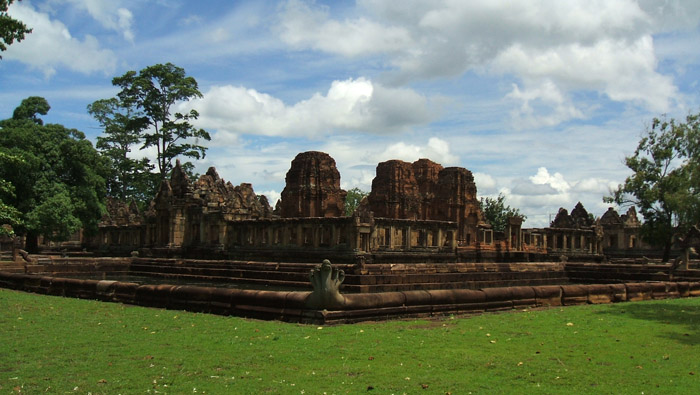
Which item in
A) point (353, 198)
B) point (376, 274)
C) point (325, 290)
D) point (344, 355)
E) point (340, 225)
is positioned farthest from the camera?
point (353, 198)

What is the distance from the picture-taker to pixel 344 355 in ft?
26.4

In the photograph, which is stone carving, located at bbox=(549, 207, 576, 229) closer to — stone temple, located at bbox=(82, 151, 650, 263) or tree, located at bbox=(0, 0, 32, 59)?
stone temple, located at bbox=(82, 151, 650, 263)

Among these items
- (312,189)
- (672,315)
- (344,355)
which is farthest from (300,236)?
(344,355)

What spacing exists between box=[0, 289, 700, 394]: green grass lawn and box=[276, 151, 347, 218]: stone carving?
31.9 m

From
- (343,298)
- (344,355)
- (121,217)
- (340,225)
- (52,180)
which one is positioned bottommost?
(344,355)

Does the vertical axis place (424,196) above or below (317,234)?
above

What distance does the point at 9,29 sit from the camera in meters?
13.4

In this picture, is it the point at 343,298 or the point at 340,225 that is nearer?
the point at 343,298

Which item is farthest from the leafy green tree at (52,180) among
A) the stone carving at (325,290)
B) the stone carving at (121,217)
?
the stone carving at (325,290)

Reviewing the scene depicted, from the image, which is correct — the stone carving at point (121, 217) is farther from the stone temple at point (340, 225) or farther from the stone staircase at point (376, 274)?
the stone staircase at point (376, 274)

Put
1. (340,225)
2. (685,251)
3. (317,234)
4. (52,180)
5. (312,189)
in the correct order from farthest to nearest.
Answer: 1. (312,189)
2. (52,180)
3. (317,234)
4. (340,225)
5. (685,251)

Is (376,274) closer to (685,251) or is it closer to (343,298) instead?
(343,298)

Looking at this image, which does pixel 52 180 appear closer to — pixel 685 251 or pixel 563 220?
pixel 685 251

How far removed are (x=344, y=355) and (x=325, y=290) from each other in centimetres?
308
